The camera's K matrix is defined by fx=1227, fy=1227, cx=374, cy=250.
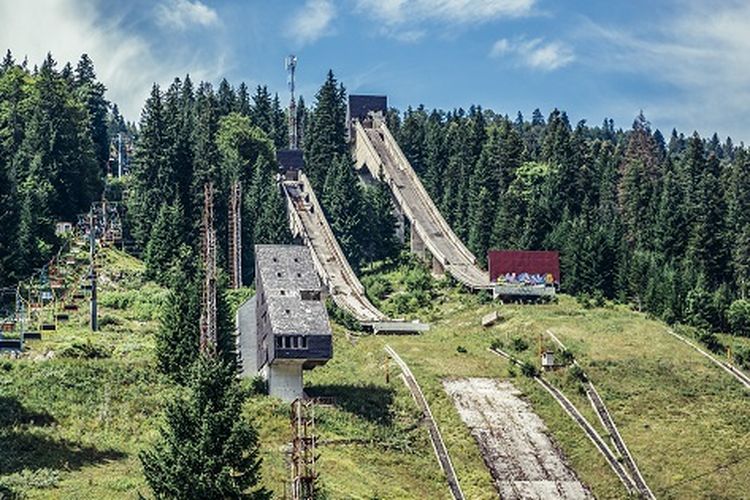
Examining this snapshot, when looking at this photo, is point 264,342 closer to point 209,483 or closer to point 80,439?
point 80,439

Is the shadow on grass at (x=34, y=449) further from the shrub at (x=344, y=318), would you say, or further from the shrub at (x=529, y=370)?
the shrub at (x=344, y=318)

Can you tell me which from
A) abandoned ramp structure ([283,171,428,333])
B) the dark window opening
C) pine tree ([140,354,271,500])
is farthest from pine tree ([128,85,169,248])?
pine tree ([140,354,271,500])

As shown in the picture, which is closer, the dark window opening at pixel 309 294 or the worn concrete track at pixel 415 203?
the dark window opening at pixel 309 294

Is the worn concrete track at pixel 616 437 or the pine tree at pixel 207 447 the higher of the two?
the pine tree at pixel 207 447

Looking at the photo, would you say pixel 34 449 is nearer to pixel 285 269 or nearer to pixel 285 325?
pixel 285 325

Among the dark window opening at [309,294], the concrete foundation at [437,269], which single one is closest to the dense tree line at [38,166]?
the dark window opening at [309,294]

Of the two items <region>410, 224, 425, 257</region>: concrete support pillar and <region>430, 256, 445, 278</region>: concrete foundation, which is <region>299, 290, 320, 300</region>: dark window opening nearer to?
<region>430, 256, 445, 278</region>: concrete foundation
